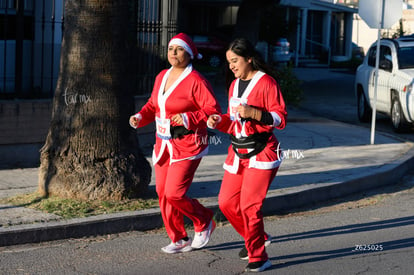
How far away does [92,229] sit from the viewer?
24.2ft

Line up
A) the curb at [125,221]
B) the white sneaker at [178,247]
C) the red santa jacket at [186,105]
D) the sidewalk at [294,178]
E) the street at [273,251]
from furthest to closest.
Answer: the sidewalk at [294,178]
the curb at [125,221]
the white sneaker at [178,247]
the red santa jacket at [186,105]
the street at [273,251]

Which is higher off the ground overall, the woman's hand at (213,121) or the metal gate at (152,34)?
the metal gate at (152,34)

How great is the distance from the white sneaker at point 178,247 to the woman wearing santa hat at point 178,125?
152 millimetres

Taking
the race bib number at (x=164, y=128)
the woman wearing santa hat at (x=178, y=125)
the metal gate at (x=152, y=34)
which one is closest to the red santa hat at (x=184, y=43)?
the woman wearing santa hat at (x=178, y=125)

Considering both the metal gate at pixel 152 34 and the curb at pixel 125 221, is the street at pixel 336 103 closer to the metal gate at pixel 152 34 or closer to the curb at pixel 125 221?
the metal gate at pixel 152 34

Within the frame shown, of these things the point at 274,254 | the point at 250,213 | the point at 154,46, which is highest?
the point at 154,46

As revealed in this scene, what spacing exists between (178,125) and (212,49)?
25994mm

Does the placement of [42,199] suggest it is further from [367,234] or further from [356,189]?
[356,189]

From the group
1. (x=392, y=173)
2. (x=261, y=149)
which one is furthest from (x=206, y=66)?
(x=261, y=149)

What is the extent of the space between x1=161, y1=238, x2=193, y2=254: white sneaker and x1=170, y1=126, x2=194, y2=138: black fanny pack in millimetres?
928

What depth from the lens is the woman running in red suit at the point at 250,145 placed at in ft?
19.9

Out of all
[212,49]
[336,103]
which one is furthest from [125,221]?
[212,49]

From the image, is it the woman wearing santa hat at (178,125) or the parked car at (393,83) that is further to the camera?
the parked car at (393,83)

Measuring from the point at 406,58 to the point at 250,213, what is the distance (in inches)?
413
